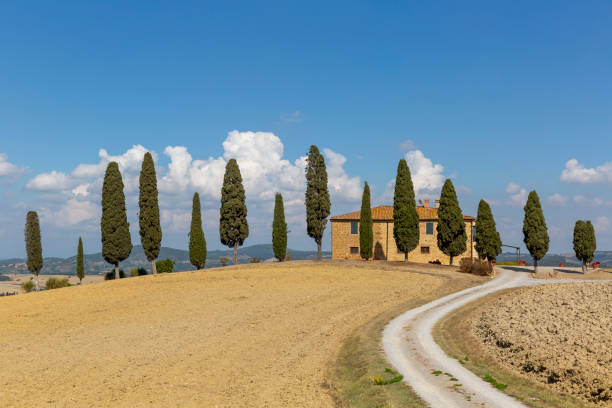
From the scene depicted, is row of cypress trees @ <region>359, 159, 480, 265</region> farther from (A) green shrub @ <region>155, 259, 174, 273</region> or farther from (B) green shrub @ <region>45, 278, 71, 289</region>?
(B) green shrub @ <region>45, 278, 71, 289</region>

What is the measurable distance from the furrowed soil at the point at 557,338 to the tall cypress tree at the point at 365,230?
1015 inches

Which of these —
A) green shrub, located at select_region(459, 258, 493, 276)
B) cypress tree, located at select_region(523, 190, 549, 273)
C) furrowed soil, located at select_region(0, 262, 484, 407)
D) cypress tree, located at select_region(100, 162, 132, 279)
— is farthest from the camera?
cypress tree, located at select_region(523, 190, 549, 273)

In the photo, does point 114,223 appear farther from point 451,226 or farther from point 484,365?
point 484,365

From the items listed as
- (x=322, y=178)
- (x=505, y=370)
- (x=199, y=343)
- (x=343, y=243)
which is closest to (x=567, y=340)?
(x=505, y=370)

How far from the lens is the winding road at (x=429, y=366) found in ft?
41.9

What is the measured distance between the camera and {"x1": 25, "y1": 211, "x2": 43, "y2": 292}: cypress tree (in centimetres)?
6175

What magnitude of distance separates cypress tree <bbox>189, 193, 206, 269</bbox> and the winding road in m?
33.2

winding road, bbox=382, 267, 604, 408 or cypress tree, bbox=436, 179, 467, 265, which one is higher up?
cypress tree, bbox=436, 179, 467, 265

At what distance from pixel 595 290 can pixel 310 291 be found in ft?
60.2

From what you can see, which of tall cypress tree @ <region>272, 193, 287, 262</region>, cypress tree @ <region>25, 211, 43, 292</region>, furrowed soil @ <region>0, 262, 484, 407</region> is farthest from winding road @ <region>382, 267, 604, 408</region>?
cypress tree @ <region>25, 211, 43, 292</region>

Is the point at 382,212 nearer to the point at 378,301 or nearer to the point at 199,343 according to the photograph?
the point at 378,301

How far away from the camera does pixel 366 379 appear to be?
15.3 meters

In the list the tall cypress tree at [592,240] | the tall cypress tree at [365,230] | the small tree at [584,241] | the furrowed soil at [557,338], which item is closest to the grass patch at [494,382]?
the furrowed soil at [557,338]

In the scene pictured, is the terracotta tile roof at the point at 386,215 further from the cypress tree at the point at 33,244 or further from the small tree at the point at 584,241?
the cypress tree at the point at 33,244
